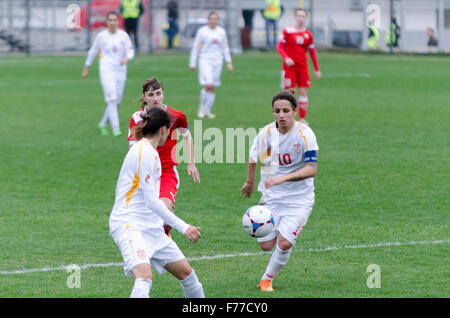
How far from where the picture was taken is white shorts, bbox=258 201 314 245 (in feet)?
23.0

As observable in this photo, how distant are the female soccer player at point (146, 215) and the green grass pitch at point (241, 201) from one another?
0.88 metres

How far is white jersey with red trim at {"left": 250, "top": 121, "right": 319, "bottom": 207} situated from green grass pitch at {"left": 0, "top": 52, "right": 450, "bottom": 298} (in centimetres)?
75

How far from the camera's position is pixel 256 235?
22.5ft

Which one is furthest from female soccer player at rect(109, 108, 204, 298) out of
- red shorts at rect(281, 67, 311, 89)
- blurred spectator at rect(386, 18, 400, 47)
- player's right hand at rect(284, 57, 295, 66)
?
blurred spectator at rect(386, 18, 400, 47)

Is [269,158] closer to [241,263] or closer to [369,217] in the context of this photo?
[241,263]

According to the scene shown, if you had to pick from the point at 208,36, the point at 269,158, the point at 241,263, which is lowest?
the point at 241,263

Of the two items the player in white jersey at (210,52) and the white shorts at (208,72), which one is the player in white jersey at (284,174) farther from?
the player in white jersey at (210,52)

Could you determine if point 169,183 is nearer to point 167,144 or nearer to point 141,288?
point 167,144

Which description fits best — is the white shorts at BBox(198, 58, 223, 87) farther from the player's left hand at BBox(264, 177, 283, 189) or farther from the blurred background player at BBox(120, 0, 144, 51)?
the blurred background player at BBox(120, 0, 144, 51)

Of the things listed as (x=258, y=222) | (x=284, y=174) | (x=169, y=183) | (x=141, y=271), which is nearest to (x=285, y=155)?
(x=284, y=174)

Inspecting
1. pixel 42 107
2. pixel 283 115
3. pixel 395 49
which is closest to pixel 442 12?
pixel 395 49

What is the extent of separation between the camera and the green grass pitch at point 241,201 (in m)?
7.17

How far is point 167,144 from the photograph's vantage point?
773 cm
